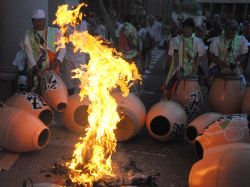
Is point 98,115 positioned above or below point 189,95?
above

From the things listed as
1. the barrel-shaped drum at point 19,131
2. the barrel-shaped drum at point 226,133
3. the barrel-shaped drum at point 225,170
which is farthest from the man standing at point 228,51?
the barrel-shaped drum at point 19,131

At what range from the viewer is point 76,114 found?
6750 mm

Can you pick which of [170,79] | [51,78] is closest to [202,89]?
[170,79]

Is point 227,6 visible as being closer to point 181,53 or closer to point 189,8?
point 189,8

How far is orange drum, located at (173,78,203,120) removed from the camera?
7.28 metres

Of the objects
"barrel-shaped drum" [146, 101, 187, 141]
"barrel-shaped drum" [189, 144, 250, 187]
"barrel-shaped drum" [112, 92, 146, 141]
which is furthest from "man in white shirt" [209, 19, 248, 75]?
"barrel-shaped drum" [189, 144, 250, 187]

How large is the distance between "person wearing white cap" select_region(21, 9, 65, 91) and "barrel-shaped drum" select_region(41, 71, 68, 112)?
226mm

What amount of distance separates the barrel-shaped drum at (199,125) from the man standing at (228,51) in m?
1.69

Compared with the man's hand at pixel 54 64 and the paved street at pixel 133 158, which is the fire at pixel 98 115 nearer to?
the paved street at pixel 133 158

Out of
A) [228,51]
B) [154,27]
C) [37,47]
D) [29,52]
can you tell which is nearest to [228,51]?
[228,51]

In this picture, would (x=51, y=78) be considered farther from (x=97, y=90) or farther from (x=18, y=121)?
(x=97, y=90)

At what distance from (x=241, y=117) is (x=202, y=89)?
2.25 metres

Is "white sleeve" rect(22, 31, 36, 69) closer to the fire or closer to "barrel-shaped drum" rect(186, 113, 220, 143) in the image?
the fire

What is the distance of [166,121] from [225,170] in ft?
7.82
